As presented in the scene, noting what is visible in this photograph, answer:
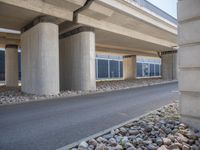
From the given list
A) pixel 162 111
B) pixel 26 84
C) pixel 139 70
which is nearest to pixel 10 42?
pixel 26 84

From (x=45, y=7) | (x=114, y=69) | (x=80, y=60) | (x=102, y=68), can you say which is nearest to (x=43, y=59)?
(x=45, y=7)

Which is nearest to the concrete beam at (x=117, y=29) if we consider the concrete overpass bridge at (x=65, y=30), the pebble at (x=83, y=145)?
the concrete overpass bridge at (x=65, y=30)

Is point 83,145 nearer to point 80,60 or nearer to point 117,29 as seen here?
point 80,60

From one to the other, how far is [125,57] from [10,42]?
2569cm

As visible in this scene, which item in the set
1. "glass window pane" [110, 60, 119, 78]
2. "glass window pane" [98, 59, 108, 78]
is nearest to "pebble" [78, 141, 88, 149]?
"glass window pane" [98, 59, 108, 78]

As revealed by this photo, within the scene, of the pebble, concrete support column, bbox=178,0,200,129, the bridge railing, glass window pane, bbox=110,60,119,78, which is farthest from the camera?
glass window pane, bbox=110,60,119,78

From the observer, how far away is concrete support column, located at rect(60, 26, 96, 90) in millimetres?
18438

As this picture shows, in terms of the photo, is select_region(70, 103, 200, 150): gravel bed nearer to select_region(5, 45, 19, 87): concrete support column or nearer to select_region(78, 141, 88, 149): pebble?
select_region(78, 141, 88, 149): pebble

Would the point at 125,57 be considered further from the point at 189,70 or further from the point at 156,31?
the point at 189,70

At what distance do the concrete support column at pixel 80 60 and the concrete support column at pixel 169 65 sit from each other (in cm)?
2099

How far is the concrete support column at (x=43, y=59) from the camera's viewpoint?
15.3 m

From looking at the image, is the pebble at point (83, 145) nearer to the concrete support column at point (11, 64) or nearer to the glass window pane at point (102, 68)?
the concrete support column at point (11, 64)

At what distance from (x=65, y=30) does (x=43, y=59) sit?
18.3ft

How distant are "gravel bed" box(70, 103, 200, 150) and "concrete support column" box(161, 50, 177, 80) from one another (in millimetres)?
31046
